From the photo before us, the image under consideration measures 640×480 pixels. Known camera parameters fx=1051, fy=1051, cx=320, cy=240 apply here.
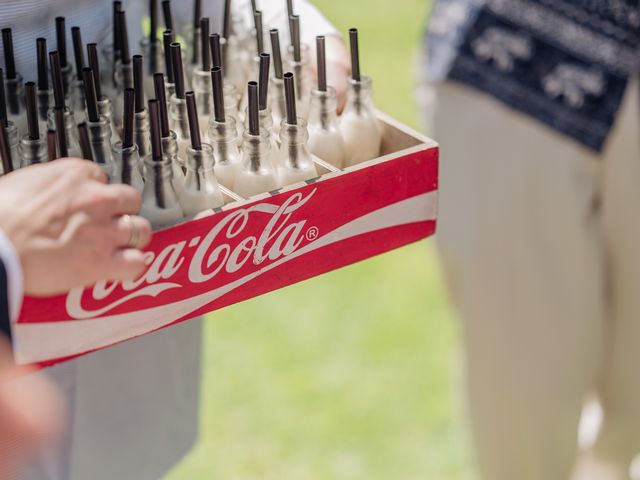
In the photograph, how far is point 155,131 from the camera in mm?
1182

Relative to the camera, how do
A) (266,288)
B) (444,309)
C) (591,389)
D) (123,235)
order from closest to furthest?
(123,235) < (266,288) < (591,389) < (444,309)

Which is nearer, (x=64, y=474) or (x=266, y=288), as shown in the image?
(x=266, y=288)

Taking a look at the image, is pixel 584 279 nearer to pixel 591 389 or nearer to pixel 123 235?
pixel 591 389

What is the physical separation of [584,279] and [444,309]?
104 centimetres

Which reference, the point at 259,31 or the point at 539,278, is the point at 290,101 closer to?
the point at 259,31

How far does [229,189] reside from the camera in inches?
50.5

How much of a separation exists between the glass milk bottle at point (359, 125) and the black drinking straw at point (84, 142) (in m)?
0.34

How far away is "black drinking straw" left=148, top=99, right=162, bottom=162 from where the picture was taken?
1176 mm

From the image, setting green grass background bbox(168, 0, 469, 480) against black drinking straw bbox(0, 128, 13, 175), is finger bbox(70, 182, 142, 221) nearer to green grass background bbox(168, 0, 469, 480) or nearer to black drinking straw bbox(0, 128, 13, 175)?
black drinking straw bbox(0, 128, 13, 175)

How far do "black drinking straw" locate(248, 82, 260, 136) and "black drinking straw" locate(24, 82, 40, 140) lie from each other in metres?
0.25

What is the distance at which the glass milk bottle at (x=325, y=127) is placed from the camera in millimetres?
1343

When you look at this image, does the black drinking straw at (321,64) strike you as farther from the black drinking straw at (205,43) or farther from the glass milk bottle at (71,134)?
the glass milk bottle at (71,134)

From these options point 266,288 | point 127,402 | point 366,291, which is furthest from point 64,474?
point 366,291

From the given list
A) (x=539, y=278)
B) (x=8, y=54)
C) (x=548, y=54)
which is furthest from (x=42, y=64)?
(x=539, y=278)
